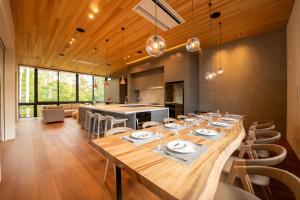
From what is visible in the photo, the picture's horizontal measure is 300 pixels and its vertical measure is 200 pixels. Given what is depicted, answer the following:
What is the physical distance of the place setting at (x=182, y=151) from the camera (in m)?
0.93

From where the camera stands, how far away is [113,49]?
4902 mm

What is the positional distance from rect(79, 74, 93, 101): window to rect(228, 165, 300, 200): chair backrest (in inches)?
395

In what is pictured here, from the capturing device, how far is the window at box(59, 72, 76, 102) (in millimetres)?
8633

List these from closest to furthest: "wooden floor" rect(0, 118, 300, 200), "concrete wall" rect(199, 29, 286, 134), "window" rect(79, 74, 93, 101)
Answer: "wooden floor" rect(0, 118, 300, 200) < "concrete wall" rect(199, 29, 286, 134) < "window" rect(79, 74, 93, 101)

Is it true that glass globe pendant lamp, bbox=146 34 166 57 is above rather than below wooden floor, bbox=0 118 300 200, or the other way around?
above

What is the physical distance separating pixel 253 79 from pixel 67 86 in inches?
390

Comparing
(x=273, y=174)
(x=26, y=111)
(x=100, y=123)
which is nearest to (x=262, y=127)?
(x=273, y=174)

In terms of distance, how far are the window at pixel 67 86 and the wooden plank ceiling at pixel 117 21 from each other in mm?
4319

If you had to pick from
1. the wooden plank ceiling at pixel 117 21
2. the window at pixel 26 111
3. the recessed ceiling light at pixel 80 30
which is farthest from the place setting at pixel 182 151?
the window at pixel 26 111

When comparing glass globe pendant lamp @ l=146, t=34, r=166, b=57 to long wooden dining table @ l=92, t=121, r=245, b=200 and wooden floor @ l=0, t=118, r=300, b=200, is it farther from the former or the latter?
wooden floor @ l=0, t=118, r=300, b=200

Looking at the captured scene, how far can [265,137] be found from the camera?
1907mm

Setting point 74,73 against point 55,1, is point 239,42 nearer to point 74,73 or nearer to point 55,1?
point 55,1

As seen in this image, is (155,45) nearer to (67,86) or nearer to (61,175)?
(61,175)

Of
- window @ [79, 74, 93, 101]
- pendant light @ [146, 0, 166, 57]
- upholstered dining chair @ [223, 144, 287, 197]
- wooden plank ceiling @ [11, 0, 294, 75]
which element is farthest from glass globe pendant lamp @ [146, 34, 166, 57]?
window @ [79, 74, 93, 101]
